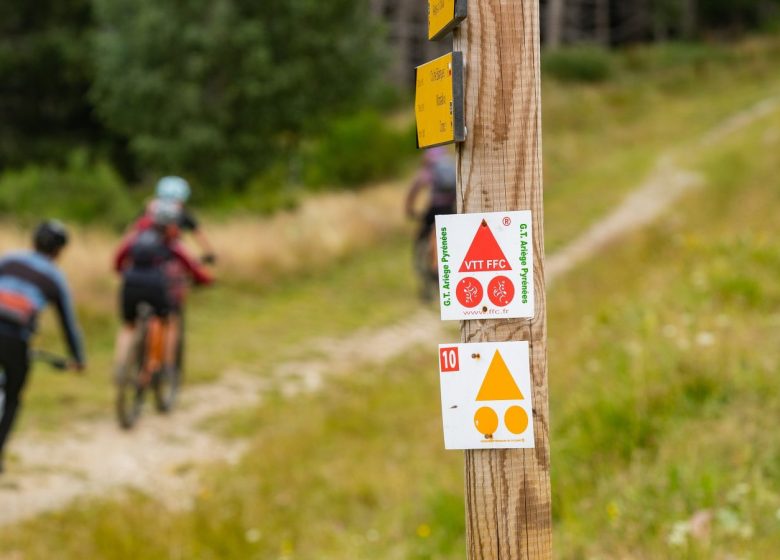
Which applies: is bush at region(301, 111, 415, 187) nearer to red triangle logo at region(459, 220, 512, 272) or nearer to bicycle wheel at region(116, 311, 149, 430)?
bicycle wheel at region(116, 311, 149, 430)

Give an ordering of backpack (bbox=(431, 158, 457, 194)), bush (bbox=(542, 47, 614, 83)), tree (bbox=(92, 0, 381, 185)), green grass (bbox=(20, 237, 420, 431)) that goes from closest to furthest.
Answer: green grass (bbox=(20, 237, 420, 431)), backpack (bbox=(431, 158, 457, 194)), tree (bbox=(92, 0, 381, 185)), bush (bbox=(542, 47, 614, 83))

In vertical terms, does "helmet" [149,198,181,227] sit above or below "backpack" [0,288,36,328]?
above

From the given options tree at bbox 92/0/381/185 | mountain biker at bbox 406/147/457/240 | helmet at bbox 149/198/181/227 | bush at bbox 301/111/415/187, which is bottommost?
helmet at bbox 149/198/181/227

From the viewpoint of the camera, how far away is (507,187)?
7.19 feet

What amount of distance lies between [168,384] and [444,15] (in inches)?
242

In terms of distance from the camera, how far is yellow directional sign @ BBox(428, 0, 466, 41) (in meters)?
2.16

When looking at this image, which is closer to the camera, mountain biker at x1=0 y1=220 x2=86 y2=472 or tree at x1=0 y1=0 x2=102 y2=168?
mountain biker at x1=0 y1=220 x2=86 y2=472

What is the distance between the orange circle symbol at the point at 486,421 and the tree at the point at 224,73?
1859cm

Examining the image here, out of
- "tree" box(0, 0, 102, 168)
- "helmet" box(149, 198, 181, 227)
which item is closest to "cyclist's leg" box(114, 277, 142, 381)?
"helmet" box(149, 198, 181, 227)

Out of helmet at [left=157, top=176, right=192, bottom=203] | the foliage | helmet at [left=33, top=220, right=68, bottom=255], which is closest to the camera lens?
helmet at [left=33, top=220, right=68, bottom=255]

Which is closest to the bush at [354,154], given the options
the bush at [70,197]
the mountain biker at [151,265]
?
the bush at [70,197]

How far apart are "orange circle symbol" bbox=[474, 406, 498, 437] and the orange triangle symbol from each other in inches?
1.1

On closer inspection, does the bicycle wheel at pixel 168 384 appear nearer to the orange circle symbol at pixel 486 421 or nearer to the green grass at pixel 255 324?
the green grass at pixel 255 324

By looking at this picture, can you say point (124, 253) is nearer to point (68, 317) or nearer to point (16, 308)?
point (68, 317)
